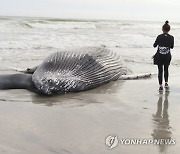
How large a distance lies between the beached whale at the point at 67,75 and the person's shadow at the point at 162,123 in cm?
192

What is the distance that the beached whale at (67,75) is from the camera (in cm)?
A: 679

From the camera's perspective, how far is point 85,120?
4.86m

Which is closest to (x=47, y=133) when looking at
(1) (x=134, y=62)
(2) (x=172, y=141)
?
(2) (x=172, y=141)

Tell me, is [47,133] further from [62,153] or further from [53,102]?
[53,102]

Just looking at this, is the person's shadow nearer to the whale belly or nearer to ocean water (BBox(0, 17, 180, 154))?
ocean water (BBox(0, 17, 180, 154))

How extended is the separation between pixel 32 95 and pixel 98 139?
9.49ft

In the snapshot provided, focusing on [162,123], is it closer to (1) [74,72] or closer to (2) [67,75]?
(2) [67,75]

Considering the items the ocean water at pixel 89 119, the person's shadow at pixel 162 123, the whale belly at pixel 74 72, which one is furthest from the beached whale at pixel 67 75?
the person's shadow at pixel 162 123

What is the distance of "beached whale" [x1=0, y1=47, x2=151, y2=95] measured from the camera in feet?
22.3

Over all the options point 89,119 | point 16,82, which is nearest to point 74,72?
point 16,82

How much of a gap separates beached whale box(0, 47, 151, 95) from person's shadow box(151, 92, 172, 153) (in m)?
1.92

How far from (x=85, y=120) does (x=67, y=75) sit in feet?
8.04

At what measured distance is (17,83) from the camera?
733 centimetres

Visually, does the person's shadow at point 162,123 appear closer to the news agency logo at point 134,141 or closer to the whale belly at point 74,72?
the news agency logo at point 134,141
